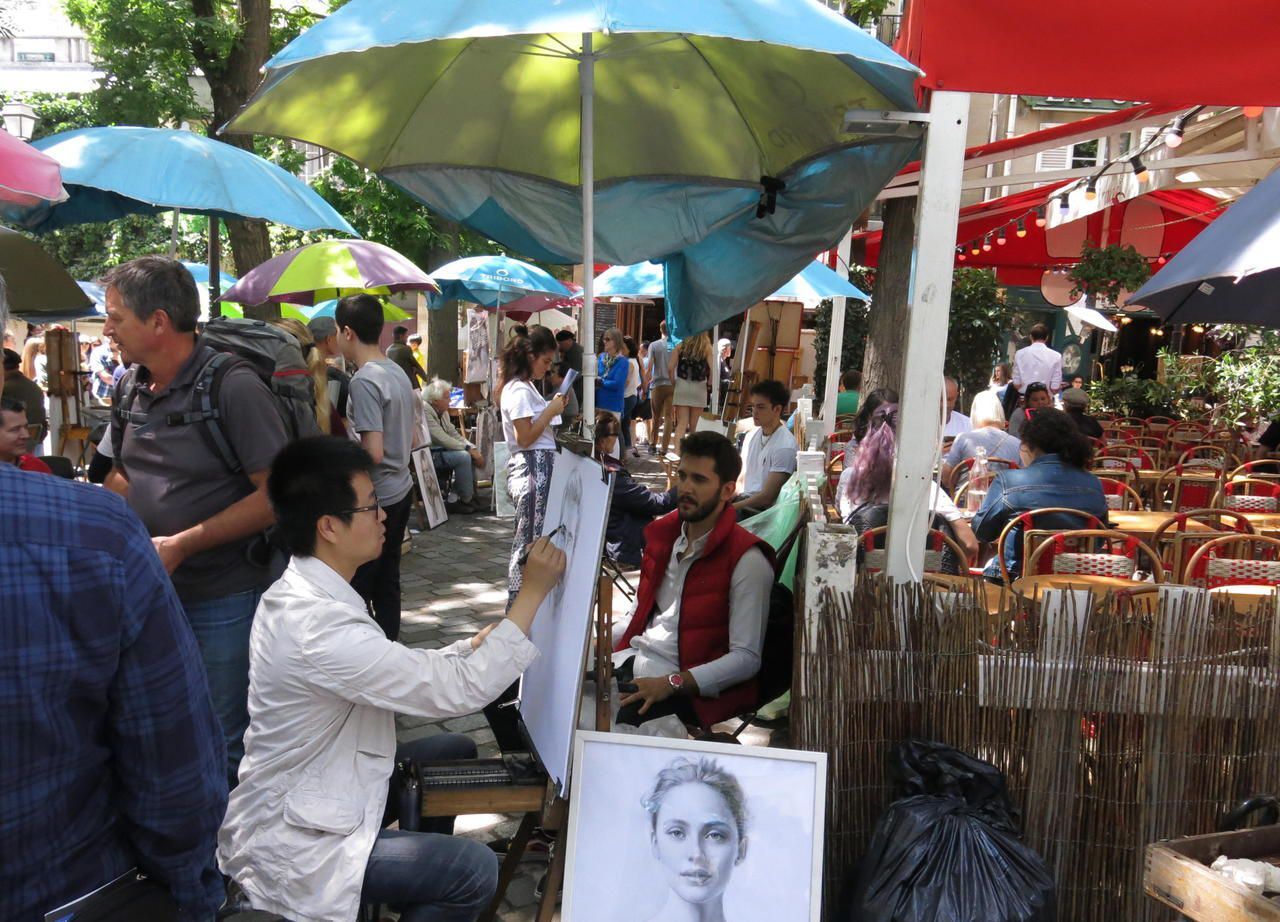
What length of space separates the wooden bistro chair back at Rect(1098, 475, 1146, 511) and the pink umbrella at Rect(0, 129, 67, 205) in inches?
261

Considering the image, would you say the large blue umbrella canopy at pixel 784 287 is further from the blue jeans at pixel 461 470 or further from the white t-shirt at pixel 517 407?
the white t-shirt at pixel 517 407

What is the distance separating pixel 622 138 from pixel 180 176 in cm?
236

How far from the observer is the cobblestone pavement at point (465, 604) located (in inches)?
154

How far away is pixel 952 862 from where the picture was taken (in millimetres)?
2699

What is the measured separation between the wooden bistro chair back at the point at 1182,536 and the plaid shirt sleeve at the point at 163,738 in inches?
214

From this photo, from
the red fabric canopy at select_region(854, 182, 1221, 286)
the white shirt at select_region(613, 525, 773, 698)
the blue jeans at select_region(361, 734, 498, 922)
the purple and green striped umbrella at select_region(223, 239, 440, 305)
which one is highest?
the red fabric canopy at select_region(854, 182, 1221, 286)

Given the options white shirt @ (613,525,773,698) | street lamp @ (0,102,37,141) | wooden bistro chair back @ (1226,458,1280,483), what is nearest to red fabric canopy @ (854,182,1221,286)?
wooden bistro chair back @ (1226,458,1280,483)

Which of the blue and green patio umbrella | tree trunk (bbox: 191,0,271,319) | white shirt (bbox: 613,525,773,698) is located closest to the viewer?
white shirt (bbox: 613,525,773,698)

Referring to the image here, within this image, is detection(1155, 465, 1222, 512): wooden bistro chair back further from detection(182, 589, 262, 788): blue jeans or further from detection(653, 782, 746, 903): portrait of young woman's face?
detection(182, 589, 262, 788): blue jeans

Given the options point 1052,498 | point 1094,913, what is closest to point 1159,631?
point 1094,913

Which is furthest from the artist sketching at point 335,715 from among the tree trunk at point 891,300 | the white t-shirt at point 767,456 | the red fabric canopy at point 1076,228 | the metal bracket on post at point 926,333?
the red fabric canopy at point 1076,228

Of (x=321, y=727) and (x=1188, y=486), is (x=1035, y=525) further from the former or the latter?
(x=321, y=727)

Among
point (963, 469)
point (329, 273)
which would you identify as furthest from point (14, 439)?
point (963, 469)

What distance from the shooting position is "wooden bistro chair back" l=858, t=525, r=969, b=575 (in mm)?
4863
